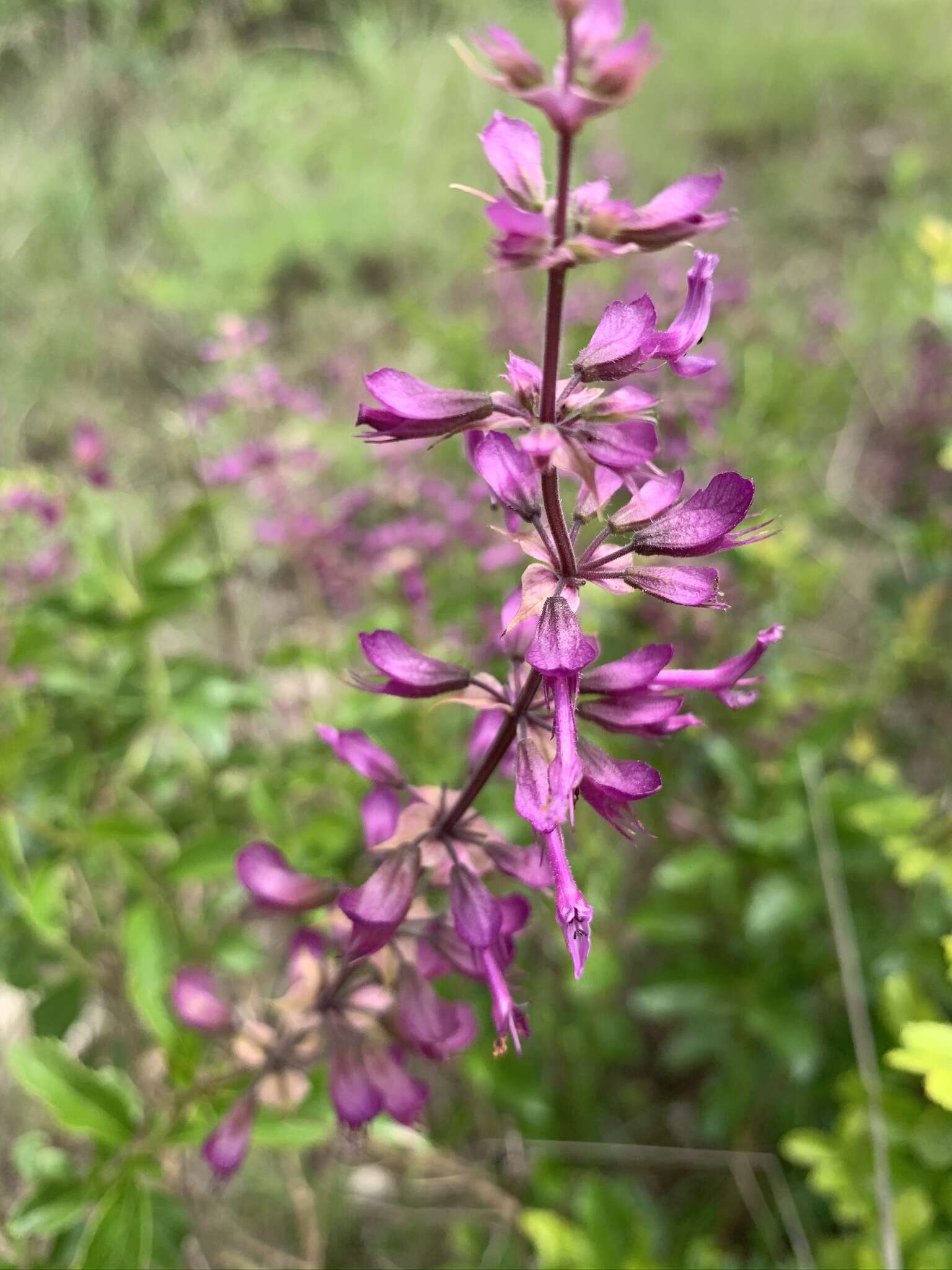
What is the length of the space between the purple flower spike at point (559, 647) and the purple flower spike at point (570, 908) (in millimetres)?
147

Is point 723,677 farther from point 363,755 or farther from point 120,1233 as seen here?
point 120,1233

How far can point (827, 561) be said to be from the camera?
2773 mm

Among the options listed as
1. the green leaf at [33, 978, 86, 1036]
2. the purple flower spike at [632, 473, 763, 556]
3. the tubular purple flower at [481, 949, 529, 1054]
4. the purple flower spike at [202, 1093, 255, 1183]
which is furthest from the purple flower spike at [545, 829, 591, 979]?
the green leaf at [33, 978, 86, 1036]

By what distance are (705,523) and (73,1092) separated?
1201 mm

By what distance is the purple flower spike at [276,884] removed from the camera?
3.54 feet

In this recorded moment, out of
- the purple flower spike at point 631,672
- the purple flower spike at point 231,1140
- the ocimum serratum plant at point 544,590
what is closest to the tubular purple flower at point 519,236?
the ocimum serratum plant at point 544,590

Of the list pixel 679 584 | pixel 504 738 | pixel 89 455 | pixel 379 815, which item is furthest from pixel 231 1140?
pixel 89 455

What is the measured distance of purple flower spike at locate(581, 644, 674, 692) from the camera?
84cm

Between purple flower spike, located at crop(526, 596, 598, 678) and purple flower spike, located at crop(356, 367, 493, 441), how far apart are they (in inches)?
7.3

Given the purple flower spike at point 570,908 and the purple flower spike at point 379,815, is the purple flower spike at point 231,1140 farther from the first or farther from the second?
the purple flower spike at point 570,908

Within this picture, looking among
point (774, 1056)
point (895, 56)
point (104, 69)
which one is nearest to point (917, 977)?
point (774, 1056)

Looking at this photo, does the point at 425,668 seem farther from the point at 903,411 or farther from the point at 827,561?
the point at 903,411

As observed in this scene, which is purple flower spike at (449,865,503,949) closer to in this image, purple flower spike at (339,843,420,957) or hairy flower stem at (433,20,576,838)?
purple flower spike at (339,843,420,957)

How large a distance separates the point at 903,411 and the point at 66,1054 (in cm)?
313
